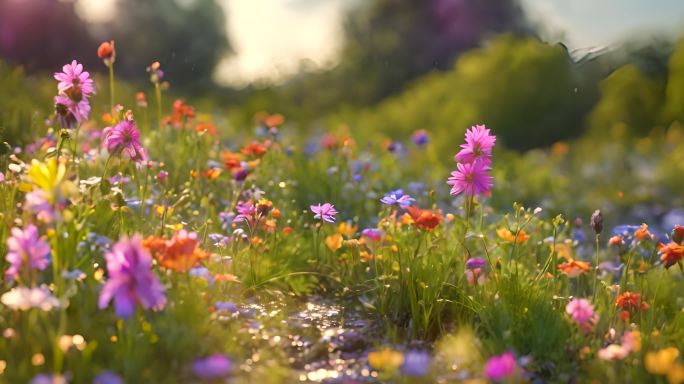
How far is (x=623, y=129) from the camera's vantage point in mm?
10758

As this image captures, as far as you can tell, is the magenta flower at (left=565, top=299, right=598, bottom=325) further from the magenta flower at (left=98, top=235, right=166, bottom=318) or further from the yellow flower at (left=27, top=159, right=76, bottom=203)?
the yellow flower at (left=27, top=159, right=76, bottom=203)

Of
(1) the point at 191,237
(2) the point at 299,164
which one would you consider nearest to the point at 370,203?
(2) the point at 299,164

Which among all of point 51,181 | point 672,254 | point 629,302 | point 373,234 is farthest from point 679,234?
point 51,181

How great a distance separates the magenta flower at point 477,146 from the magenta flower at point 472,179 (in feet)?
0.08

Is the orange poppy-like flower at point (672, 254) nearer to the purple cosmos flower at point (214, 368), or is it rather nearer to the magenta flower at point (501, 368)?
the magenta flower at point (501, 368)

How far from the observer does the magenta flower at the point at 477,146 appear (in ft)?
9.37

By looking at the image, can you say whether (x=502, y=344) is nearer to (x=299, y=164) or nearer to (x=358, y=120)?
(x=299, y=164)

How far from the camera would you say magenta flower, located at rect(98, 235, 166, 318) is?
6.64ft

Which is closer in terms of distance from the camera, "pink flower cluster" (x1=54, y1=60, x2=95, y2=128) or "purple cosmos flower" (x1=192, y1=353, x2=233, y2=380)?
"purple cosmos flower" (x1=192, y1=353, x2=233, y2=380)

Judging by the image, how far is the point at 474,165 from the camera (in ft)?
9.50

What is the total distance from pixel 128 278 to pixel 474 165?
1.40m

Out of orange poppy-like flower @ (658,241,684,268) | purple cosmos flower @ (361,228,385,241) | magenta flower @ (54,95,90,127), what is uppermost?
magenta flower @ (54,95,90,127)

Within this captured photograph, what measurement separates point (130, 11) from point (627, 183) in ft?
44.3

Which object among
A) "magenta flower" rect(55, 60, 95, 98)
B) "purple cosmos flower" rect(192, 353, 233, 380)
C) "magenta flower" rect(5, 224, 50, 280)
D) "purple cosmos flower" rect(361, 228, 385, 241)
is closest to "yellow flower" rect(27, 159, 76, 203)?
"magenta flower" rect(5, 224, 50, 280)
